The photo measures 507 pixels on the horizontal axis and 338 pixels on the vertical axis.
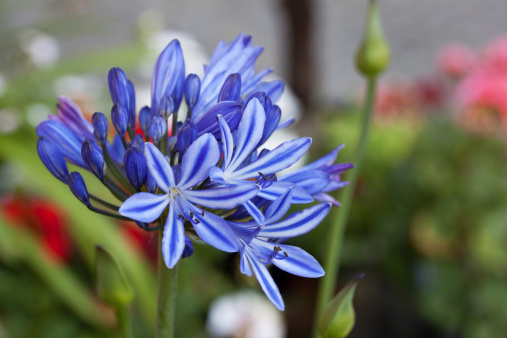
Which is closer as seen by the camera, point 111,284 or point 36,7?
point 111,284

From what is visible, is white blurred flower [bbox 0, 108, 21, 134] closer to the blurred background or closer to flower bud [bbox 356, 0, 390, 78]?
the blurred background

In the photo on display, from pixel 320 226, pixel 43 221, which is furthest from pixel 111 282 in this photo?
pixel 320 226

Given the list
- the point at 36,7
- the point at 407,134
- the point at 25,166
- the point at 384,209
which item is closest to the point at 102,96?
the point at 25,166

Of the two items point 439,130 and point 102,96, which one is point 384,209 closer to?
point 439,130

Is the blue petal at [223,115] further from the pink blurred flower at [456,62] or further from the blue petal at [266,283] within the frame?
the pink blurred flower at [456,62]

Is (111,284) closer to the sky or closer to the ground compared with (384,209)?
closer to the ground

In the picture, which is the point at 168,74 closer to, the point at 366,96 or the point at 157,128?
the point at 157,128
